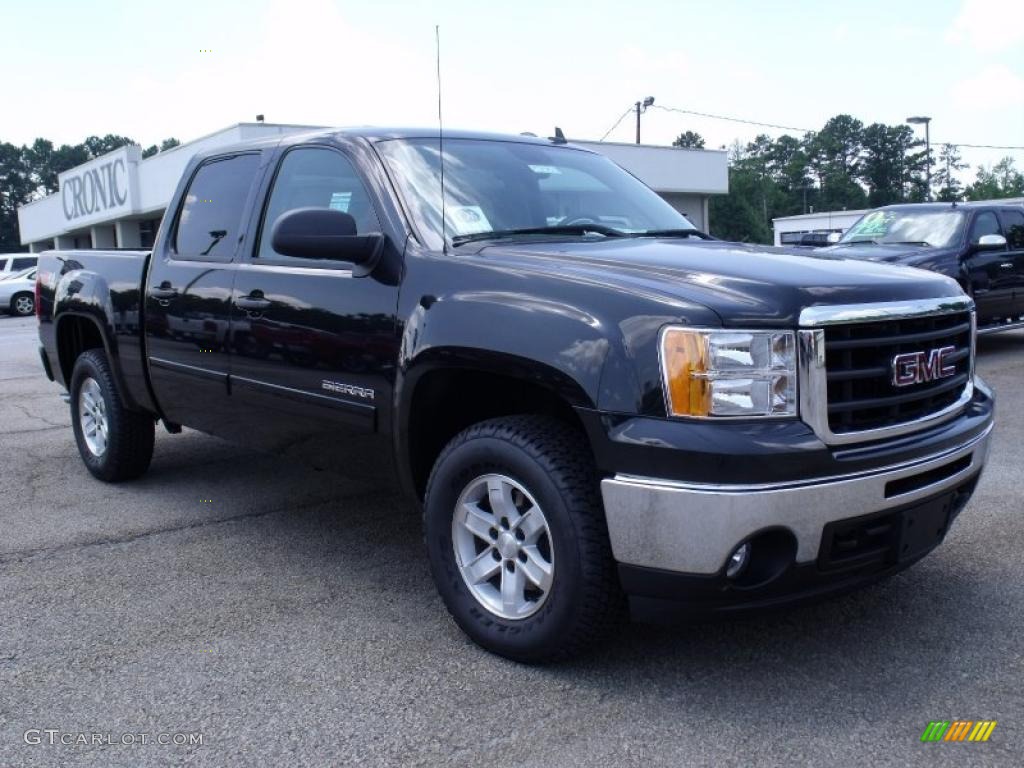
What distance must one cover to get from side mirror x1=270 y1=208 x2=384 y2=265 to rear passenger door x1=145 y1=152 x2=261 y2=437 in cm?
98

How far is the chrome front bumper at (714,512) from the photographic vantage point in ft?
9.20

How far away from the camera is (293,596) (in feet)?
13.3

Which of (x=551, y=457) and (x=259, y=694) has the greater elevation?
(x=551, y=457)

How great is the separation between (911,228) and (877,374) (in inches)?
372

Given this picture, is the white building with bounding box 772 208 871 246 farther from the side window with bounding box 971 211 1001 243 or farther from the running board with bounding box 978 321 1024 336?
the side window with bounding box 971 211 1001 243

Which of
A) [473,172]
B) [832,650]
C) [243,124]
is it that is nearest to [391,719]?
[832,650]

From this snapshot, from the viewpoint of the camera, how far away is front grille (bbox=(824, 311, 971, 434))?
9.79 ft

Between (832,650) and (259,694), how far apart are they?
1.90m

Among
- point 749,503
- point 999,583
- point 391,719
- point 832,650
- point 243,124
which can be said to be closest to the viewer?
point 749,503

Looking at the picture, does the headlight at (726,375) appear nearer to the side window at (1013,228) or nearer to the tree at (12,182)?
the side window at (1013,228)

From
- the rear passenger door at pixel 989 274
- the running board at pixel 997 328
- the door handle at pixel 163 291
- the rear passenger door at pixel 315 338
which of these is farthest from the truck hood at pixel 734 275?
the running board at pixel 997 328

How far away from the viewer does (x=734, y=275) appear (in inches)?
124

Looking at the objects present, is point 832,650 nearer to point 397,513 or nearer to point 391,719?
point 391,719

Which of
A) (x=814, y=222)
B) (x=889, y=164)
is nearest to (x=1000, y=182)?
(x=889, y=164)
